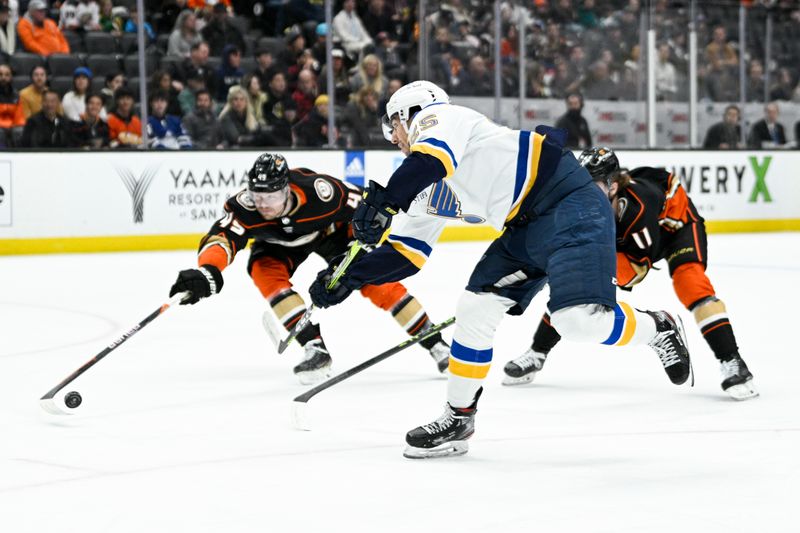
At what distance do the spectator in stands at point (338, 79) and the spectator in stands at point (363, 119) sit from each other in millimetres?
96

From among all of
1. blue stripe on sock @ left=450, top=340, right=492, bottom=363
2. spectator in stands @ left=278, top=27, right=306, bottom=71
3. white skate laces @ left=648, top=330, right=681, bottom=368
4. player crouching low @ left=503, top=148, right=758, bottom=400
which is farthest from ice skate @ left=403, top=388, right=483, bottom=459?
spectator in stands @ left=278, top=27, right=306, bottom=71

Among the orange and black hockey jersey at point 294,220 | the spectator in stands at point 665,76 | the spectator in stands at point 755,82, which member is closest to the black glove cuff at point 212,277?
the orange and black hockey jersey at point 294,220

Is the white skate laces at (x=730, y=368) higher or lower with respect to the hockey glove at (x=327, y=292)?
lower

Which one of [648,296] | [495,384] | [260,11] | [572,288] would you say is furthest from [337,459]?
[260,11]

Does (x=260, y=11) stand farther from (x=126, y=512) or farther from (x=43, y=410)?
(x=126, y=512)

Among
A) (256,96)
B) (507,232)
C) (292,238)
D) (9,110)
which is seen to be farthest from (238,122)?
(507,232)

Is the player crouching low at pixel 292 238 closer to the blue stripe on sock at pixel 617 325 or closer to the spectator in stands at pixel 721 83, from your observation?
the blue stripe on sock at pixel 617 325

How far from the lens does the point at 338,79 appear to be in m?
10.6

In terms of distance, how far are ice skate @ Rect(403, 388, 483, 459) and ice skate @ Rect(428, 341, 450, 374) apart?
1.31 metres

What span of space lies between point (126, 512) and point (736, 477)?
4.90 ft

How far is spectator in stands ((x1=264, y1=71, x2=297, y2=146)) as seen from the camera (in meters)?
10.3

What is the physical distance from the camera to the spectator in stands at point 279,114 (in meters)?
10.3

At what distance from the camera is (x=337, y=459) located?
3256mm

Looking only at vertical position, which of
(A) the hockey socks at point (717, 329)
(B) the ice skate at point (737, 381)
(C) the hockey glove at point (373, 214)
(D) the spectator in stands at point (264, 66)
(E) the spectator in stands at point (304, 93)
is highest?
(D) the spectator in stands at point (264, 66)
